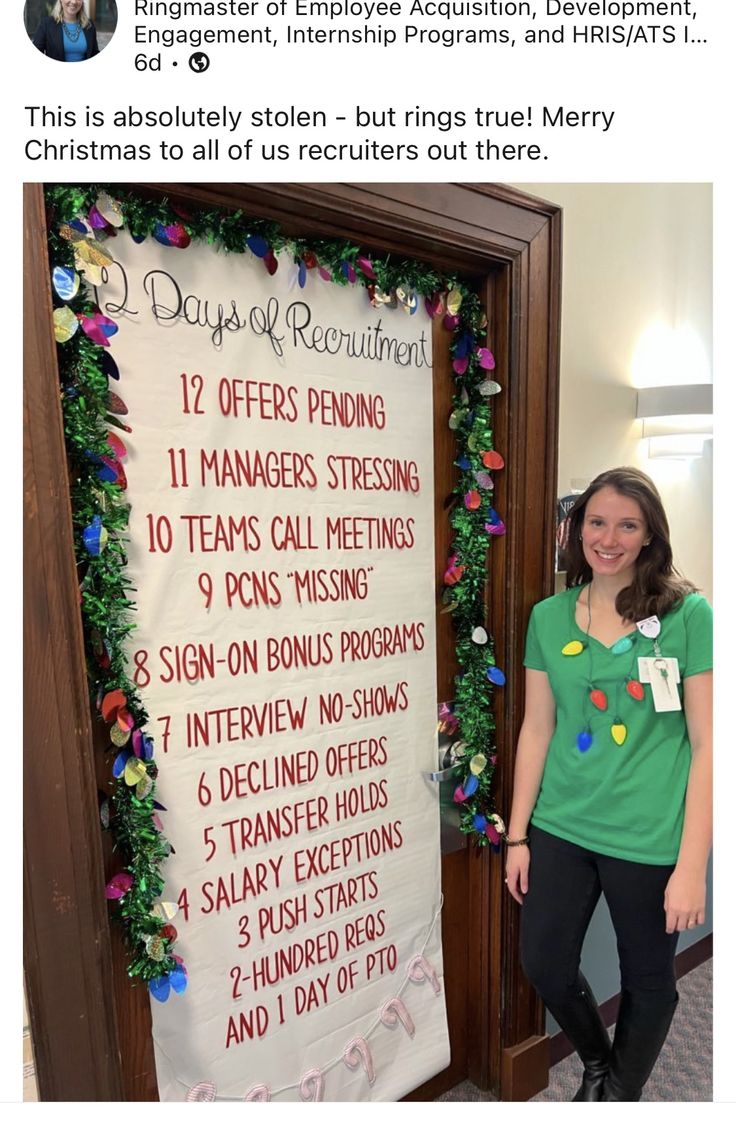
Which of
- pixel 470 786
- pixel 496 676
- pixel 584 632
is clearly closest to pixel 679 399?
pixel 584 632

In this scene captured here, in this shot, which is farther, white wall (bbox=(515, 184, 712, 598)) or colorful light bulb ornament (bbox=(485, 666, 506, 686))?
white wall (bbox=(515, 184, 712, 598))

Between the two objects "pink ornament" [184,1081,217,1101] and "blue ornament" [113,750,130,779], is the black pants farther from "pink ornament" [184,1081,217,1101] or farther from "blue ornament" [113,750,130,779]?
"blue ornament" [113,750,130,779]

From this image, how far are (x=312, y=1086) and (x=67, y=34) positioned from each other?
1759 millimetres

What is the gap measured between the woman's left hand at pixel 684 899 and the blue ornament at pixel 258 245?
4.34 ft

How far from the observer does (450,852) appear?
67.0 inches

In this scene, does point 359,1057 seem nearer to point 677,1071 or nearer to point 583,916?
point 583,916

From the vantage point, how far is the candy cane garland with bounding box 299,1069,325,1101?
142 cm

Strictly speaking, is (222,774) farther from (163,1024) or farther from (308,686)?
(163,1024)

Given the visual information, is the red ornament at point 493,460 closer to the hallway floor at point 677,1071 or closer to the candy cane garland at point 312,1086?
the candy cane garland at point 312,1086

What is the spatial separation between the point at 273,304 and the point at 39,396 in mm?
499

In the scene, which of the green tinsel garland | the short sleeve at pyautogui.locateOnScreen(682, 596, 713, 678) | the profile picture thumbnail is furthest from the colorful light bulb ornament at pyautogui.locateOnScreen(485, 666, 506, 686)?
the profile picture thumbnail

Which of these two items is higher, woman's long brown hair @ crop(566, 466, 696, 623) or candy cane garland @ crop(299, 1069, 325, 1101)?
woman's long brown hair @ crop(566, 466, 696, 623)

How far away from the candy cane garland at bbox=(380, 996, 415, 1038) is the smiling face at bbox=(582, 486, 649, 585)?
1.00 m

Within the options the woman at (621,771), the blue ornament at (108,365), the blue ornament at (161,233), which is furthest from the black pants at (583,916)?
the blue ornament at (161,233)
